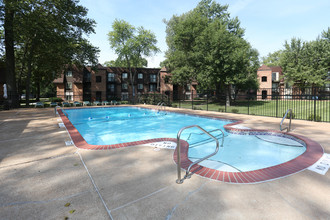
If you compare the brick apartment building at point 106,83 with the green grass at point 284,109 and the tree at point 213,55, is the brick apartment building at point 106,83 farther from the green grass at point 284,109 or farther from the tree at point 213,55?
the green grass at point 284,109

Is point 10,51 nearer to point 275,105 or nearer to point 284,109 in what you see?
point 284,109

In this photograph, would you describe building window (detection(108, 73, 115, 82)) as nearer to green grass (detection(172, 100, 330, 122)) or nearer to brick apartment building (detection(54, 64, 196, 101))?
brick apartment building (detection(54, 64, 196, 101))

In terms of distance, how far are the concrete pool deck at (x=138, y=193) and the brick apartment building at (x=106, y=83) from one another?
28.7m

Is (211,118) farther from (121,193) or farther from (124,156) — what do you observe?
A: (121,193)

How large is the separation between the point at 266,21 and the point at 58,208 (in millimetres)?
19924

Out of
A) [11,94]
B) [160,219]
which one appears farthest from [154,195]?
[11,94]

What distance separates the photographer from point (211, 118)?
11.5 meters

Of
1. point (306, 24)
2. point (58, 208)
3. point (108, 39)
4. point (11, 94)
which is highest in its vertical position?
point (108, 39)

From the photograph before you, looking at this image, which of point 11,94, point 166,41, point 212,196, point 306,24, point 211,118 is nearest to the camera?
point 212,196

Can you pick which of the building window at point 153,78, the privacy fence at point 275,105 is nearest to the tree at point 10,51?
the privacy fence at point 275,105

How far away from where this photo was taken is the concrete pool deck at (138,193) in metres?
2.12

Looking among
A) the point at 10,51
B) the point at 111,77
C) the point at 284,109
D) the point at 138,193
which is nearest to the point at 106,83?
the point at 111,77

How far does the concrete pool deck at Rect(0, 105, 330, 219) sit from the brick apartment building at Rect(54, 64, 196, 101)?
28.7 metres

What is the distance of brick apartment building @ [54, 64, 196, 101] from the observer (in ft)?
A: 112
